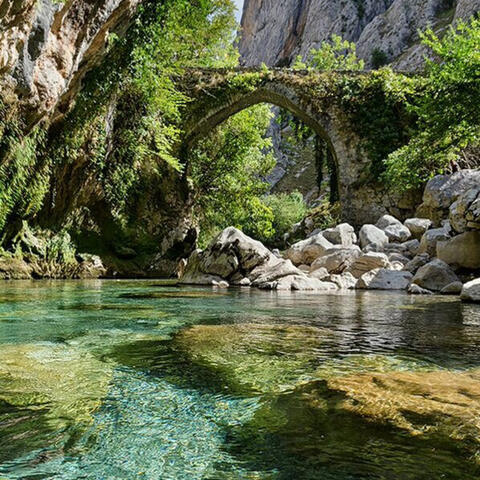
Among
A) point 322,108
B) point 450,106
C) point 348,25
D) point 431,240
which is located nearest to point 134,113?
point 322,108

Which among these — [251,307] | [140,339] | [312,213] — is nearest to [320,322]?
[251,307]

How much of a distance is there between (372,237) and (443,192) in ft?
9.44

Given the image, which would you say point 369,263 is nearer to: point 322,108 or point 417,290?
point 417,290

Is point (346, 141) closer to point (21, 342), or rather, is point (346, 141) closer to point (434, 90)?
point (434, 90)

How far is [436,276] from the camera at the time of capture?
795 cm

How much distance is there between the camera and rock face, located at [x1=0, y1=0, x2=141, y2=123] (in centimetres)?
458

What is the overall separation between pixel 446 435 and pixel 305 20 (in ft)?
234

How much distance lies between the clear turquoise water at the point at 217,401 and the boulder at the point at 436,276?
406 cm

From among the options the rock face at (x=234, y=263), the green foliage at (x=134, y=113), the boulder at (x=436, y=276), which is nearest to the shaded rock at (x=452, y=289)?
the boulder at (x=436, y=276)

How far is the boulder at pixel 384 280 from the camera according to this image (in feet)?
28.3

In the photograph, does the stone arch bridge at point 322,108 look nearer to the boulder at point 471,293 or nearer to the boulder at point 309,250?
the boulder at point 309,250

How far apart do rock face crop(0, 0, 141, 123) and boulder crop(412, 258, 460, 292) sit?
674cm

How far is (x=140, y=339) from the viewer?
3.26 m

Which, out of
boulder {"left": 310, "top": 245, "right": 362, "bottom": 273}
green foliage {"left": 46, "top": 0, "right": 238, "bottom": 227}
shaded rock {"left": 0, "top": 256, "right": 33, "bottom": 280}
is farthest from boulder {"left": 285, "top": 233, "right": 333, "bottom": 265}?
shaded rock {"left": 0, "top": 256, "right": 33, "bottom": 280}
